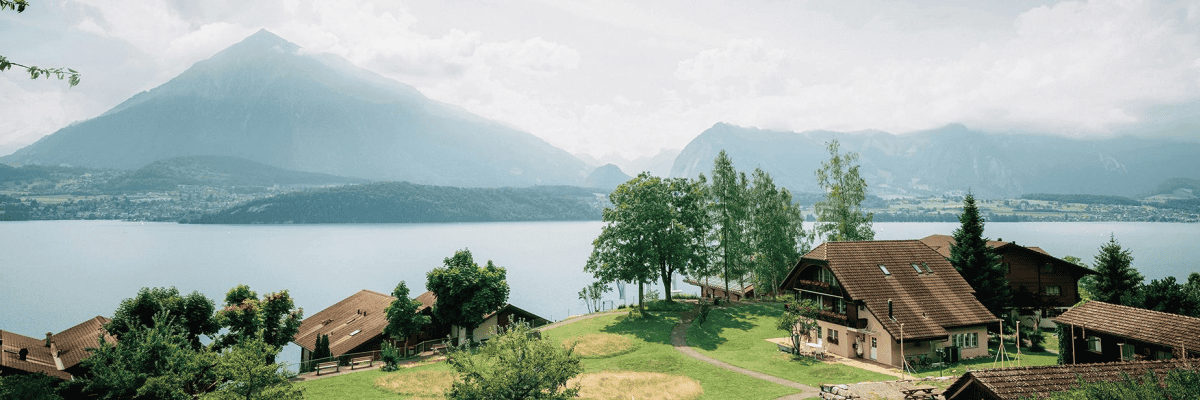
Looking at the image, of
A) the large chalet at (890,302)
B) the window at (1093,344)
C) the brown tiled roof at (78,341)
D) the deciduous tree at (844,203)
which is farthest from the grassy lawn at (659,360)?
the brown tiled roof at (78,341)

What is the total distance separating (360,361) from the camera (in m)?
49.0

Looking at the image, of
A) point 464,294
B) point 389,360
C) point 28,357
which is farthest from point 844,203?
point 28,357

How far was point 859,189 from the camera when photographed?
67188 mm

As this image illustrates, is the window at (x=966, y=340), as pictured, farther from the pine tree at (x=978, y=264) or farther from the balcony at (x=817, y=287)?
the balcony at (x=817, y=287)

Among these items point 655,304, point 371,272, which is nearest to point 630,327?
point 655,304

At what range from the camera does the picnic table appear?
31311 millimetres

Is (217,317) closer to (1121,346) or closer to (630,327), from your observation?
(630,327)

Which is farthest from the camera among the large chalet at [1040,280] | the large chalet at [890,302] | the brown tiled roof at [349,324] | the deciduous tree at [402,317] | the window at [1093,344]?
the large chalet at [1040,280]

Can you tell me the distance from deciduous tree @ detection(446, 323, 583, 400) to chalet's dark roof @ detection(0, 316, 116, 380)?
24.5m

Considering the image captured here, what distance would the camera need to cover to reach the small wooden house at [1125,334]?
31.4m

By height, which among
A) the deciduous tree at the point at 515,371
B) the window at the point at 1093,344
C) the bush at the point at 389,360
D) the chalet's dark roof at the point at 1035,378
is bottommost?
the bush at the point at 389,360

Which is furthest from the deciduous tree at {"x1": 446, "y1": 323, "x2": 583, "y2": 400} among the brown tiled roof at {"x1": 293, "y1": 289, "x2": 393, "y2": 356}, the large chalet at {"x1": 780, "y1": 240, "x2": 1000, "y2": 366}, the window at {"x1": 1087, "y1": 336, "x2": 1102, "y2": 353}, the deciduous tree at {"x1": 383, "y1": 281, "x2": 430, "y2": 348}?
the window at {"x1": 1087, "y1": 336, "x2": 1102, "y2": 353}

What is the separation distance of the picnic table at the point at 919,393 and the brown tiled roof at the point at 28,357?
47.0 meters

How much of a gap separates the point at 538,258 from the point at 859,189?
13358 centimetres
